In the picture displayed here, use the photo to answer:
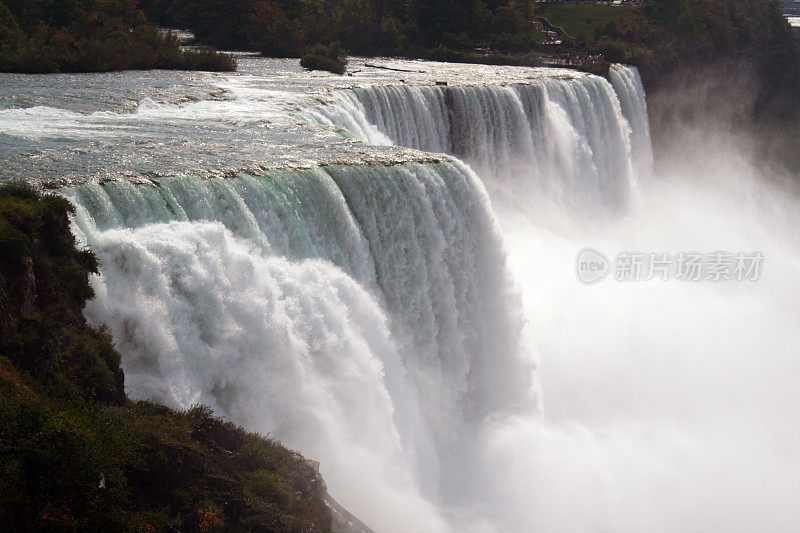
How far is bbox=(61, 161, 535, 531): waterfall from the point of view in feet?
32.2

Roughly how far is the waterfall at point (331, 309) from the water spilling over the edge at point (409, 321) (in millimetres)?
33

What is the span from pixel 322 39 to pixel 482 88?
43.6 feet

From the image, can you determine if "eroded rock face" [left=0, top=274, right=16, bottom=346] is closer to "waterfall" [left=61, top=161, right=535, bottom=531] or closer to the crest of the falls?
"waterfall" [left=61, top=161, right=535, bottom=531]

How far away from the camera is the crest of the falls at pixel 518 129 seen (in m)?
21.1

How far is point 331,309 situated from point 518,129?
45.3 ft

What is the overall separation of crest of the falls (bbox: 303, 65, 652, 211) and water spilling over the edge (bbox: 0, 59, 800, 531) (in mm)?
101

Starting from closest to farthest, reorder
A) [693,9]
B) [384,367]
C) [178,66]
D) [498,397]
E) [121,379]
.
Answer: [121,379]
[384,367]
[498,397]
[178,66]
[693,9]

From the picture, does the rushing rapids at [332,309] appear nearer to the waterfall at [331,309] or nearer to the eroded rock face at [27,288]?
the waterfall at [331,309]

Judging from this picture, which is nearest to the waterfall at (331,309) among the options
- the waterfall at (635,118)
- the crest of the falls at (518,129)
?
the crest of the falls at (518,129)

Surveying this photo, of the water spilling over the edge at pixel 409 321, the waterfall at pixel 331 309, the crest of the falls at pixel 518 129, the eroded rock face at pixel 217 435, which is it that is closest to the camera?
the eroded rock face at pixel 217 435

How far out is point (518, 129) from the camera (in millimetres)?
23812

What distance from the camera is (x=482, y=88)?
23.4 m

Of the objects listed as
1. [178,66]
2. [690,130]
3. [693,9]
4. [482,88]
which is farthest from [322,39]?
[693,9]

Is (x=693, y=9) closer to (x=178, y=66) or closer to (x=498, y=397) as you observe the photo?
(x=178, y=66)
